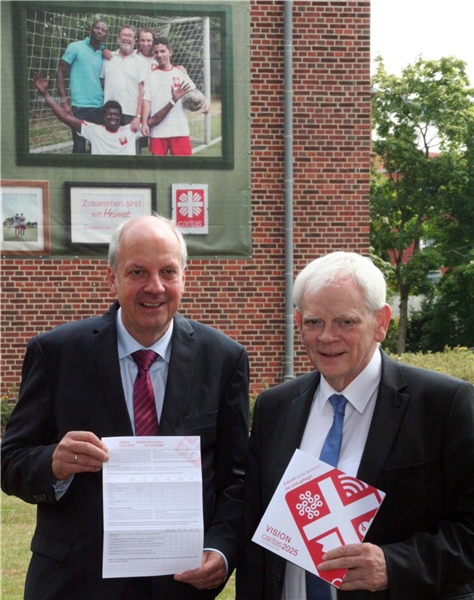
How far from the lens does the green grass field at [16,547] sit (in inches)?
239

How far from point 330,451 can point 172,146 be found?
30.6ft

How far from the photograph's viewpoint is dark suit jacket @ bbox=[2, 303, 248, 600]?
9.82ft

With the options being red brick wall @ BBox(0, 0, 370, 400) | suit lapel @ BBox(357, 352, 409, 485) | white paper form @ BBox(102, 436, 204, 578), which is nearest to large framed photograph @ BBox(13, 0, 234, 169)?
red brick wall @ BBox(0, 0, 370, 400)

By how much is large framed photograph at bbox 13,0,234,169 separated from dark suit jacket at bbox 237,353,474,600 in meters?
9.23

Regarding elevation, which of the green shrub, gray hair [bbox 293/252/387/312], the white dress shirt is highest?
gray hair [bbox 293/252/387/312]

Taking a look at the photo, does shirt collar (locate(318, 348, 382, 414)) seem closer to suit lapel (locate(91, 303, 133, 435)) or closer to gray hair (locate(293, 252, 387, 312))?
gray hair (locate(293, 252, 387, 312))

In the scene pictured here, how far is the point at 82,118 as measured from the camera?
11586mm

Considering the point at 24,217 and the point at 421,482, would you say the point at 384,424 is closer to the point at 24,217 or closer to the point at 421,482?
the point at 421,482

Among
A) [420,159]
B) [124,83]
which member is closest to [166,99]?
[124,83]

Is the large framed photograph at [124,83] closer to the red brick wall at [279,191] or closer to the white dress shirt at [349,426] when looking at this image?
the red brick wall at [279,191]

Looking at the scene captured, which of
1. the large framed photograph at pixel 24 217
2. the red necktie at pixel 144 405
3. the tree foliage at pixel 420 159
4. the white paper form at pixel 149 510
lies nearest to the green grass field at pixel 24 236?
the large framed photograph at pixel 24 217

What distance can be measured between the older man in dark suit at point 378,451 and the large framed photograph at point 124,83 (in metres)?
9.10

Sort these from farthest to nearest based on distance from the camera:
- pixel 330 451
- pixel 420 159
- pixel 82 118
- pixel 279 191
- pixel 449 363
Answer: pixel 420 159 → pixel 449 363 → pixel 279 191 → pixel 82 118 → pixel 330 451

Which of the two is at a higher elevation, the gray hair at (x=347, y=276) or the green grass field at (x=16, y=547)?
the gray hair at (x=347, y=276)
